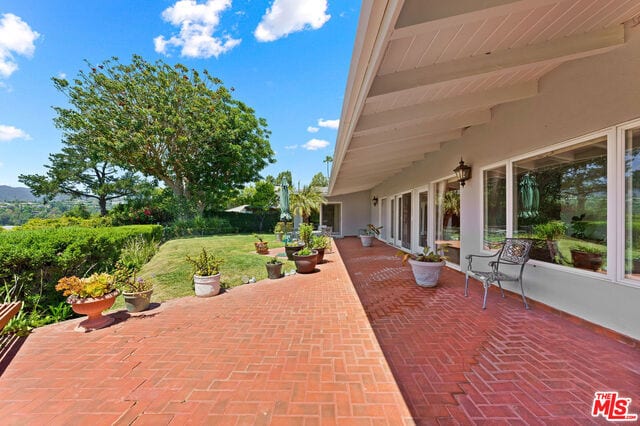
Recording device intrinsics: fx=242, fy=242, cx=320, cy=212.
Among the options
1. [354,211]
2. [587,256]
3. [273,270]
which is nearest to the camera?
[587,256]

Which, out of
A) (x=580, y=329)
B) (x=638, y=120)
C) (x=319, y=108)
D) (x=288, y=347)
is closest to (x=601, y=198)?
(x=638, y=120)

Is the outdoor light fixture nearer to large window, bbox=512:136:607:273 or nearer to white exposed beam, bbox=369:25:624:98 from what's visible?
large window, bbox=512:136:607:273

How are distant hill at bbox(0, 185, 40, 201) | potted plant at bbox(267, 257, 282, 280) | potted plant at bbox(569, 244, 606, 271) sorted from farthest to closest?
1. distant hill at bbox(0, 185, 40, 201)
2. potted plant at bbox(267, 257, 282, 280)
3. potted plant at bbox(569, 244, 606, 271)

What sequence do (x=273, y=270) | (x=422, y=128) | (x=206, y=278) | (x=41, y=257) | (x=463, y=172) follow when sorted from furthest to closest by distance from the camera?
1. (x=273, y=270)
2. (x=463, y=172)
3. (x=422, y=128)
4. (x=206, y=278)
5. (x=41, y=257)

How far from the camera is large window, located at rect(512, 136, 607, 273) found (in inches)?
117

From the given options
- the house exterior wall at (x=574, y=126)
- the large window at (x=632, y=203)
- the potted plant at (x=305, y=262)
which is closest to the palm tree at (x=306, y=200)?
the potted plant at (x=305, y=262)

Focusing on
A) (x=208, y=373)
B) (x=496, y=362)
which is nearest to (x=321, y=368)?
(x=208, y=373)

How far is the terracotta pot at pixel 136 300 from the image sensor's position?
3.59 metres

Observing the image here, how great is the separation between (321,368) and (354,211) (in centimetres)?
1260

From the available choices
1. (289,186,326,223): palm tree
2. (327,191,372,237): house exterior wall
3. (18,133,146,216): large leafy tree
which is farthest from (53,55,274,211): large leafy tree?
(327,191,372,237): house exterior wall

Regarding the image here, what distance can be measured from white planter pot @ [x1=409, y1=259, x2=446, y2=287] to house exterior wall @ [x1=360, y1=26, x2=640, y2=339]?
3.88 feet

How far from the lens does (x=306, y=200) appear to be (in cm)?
1462

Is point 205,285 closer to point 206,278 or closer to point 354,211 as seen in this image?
point 206,278

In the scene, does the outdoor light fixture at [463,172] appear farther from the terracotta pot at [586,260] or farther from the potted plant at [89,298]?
the potted plant at [89,298]
